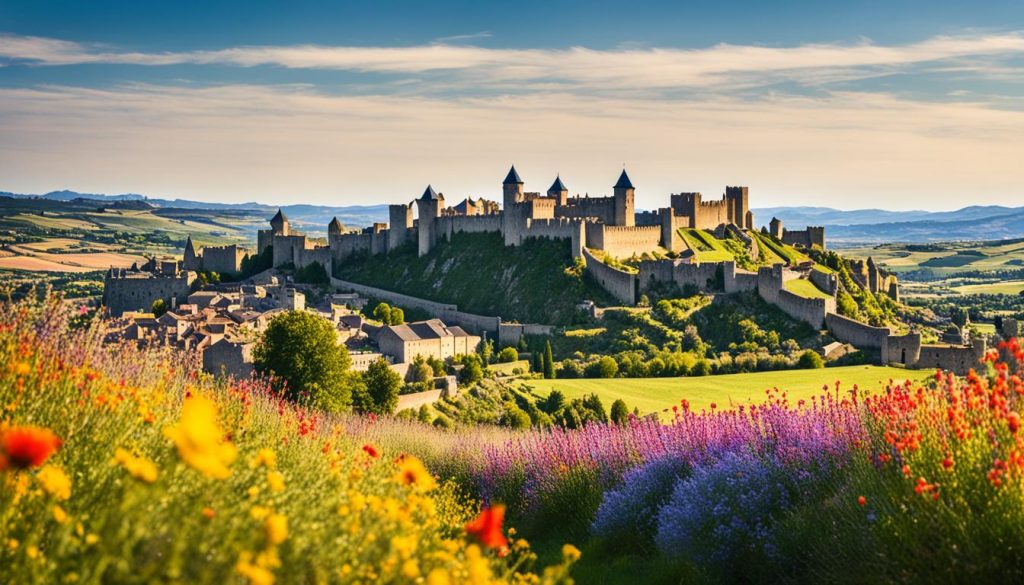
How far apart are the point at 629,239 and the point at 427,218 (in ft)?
55.5

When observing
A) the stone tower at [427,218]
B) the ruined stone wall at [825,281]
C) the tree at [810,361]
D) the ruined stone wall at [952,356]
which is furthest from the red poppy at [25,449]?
the stone tower at [427,218]

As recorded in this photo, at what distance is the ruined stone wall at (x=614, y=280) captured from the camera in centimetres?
6193

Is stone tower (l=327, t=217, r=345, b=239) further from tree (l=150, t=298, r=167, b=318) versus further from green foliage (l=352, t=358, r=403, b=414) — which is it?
green foliage (l=352, t=358, r=403, b=414)

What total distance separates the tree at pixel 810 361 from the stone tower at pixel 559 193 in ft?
85.9

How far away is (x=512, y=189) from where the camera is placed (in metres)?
73.6

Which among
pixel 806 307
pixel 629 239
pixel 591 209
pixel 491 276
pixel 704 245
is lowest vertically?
pixel 806 307

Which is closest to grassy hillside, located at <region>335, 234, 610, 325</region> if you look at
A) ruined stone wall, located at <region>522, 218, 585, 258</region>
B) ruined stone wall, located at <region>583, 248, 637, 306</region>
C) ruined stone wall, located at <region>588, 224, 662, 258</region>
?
ruined stone wall, located at <region>522, 218, 585, 258</region>

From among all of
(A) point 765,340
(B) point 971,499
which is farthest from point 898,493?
(A) point 765,340

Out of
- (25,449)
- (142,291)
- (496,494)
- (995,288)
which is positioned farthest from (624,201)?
(995,288)

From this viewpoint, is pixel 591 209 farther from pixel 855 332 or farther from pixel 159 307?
pixel 159 307

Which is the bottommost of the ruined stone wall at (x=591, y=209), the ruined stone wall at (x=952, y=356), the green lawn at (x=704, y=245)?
the ruined stone wall at (x=952, y=356)

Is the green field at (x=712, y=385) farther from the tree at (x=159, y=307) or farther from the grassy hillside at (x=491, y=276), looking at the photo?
the tree at (x=159, y=307)

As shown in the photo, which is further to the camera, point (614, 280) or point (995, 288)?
point (995, 288)

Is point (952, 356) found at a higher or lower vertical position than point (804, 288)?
lower
